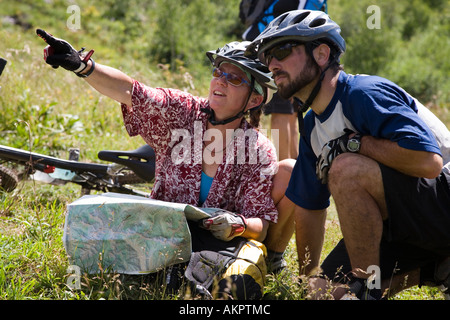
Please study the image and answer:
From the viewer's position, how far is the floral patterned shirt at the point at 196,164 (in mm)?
3500

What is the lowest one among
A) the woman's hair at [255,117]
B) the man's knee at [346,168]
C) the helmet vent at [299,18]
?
the man's knee at [346,168]

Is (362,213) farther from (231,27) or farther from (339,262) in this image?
(231,27)

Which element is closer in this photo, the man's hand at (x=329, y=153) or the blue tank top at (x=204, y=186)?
the man's hand at (x=329, y=153)

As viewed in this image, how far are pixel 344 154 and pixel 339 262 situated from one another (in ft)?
2.87

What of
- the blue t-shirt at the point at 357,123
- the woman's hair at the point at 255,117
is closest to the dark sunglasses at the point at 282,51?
the blue t-shirt at the point at 357,123

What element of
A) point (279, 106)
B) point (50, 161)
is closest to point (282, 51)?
point (279, 106)

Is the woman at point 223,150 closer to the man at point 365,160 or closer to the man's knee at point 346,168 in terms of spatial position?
the man at point 365,160

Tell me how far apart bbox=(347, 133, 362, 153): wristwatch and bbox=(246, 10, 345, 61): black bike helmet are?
0.69 metres

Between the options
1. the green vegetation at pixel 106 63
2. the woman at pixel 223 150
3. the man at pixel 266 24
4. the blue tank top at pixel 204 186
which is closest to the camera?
the green vegetation at pixel 106 63

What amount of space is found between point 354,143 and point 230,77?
1.10 metres

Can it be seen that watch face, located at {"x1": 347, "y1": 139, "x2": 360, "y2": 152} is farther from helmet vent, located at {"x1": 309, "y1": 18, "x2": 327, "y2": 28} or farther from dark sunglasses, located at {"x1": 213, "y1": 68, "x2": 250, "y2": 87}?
dark sunglasses, located at {"x1": 213, "y1": 68, "x2": 250, "y2": 87}

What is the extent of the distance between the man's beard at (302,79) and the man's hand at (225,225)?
0.86 m

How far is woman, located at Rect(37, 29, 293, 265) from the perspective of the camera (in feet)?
11.4

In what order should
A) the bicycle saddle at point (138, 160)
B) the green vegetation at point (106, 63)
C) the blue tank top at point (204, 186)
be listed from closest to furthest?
the green vegetation at point (106, 63) → the blue tank top at point (204, 186) → the bicycle saddle at point (138, 160)
